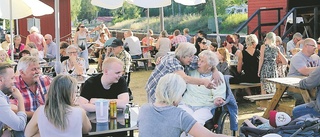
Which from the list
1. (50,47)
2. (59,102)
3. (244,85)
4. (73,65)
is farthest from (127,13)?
(59,102)

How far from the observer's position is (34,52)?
762cm

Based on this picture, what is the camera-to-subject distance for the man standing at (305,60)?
20.8 feet

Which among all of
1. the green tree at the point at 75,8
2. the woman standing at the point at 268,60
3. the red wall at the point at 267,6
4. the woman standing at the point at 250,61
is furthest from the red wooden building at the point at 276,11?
the green tree at the point at 75,8

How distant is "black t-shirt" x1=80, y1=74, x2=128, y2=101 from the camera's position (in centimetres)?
439

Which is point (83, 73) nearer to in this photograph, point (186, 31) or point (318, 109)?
point (318, 109)

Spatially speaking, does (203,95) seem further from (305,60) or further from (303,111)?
(305,60)

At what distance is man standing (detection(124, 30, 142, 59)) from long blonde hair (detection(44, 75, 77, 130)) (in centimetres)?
957

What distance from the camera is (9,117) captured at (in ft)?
11.5

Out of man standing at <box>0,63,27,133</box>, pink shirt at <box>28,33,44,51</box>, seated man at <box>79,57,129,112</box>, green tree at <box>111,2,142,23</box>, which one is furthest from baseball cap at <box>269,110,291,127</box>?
green tree at <box>111,2,142,23</box>

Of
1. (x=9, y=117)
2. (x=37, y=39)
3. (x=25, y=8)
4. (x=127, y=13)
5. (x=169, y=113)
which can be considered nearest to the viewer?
(x=169, y=113)

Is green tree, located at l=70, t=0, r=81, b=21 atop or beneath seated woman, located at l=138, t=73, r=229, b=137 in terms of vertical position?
atop

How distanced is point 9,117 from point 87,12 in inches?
1745

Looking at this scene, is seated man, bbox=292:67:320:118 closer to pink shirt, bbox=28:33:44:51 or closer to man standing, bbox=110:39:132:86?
man standing, bbox=110:39:132:86

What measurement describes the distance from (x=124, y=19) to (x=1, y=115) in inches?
1682
